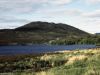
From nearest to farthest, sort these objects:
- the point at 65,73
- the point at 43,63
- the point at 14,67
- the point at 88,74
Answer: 1. the point at 88,74
2. the point at 65,73
3. the point at 14,67
4. the point at 43,63

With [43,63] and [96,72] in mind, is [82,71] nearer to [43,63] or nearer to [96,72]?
[96,72]

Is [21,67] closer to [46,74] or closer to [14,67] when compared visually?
[14,67]

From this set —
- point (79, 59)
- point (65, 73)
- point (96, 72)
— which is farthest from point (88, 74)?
point (79, 59)

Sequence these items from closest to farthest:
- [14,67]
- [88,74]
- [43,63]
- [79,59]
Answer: [88,74]
[79,59]
[14,67]
[43,63]

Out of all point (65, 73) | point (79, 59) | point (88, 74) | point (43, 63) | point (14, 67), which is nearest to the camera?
point (88, 74)

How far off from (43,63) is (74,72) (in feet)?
76.8

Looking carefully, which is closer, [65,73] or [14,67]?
[65,73]

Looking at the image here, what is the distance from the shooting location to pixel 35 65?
46.4 m

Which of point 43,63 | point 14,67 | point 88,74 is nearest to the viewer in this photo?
point 88,74

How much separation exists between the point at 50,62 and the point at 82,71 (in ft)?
75.5

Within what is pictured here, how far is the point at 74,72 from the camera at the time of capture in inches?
962

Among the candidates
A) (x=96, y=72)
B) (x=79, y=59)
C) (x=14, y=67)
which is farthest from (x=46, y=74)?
(x=14, y=67)

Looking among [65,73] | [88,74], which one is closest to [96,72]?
[88,74]

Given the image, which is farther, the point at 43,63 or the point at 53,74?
the point at 43,63
